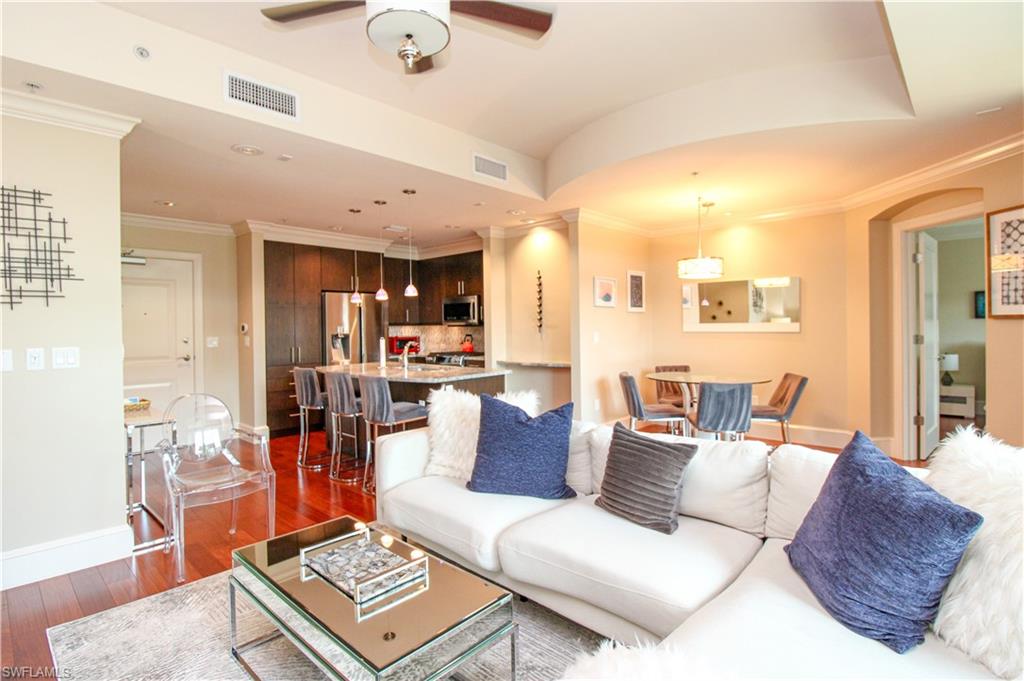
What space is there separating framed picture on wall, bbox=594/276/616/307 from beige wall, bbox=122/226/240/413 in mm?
4589

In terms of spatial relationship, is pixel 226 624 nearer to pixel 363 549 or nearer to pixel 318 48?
pixel 363 549

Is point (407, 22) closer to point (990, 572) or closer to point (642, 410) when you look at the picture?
point (990, 572)

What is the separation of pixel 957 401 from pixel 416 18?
8.02 meters

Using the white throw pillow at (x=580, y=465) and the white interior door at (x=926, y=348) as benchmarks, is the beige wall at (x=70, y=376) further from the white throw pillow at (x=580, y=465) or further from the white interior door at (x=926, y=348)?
the white interior door at (x=926, y=348)

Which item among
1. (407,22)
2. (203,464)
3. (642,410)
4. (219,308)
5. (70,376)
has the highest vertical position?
(407,22)

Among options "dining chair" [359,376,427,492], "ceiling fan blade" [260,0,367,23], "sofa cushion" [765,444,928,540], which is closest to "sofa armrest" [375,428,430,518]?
"dining chair" [359,376,427,492]

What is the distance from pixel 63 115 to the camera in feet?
9.25

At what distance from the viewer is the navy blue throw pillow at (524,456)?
2.51m

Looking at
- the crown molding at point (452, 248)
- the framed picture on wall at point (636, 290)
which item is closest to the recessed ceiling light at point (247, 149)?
the crown molding at point (452, 248)

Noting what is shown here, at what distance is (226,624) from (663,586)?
76.5 inches

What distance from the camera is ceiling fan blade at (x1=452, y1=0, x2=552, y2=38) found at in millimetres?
2047

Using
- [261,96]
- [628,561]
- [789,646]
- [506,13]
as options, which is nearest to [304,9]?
[506,13]

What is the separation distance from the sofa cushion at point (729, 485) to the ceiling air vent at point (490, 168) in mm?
3188

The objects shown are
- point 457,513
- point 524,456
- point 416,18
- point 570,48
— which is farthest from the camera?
point 570,48
